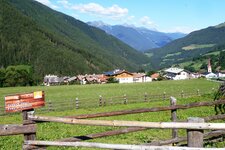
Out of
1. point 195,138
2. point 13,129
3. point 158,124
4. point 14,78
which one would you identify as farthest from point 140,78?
point 195,138

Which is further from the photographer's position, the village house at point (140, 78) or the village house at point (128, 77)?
the village house at point (140, 78)

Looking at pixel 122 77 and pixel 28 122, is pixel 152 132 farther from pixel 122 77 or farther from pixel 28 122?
pixel 122 77

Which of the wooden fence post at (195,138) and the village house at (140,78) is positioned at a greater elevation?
the village house at (140,78)

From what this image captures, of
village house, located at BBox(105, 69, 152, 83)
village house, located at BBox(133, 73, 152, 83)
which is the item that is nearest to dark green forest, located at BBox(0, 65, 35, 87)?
village house, located at BBox(105, 69, 152, 83)

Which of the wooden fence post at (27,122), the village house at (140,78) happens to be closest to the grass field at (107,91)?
the wooden fence post at (27,122)

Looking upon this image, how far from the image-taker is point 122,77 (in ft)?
547

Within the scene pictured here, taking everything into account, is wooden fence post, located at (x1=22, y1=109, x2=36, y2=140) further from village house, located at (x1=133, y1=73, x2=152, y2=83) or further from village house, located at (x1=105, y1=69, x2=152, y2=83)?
village house, located at (x1=133, y1=73, x2=152, y2=83)

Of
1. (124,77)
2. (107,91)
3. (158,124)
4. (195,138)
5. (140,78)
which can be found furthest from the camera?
(140,78)

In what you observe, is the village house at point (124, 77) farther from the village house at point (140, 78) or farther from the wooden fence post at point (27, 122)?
the wooden fence post at point (27, 122)

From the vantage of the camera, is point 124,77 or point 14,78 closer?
point 14,78

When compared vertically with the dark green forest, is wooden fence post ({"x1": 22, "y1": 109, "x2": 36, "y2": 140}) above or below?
below

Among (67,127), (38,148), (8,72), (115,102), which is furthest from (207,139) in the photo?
(8,72)

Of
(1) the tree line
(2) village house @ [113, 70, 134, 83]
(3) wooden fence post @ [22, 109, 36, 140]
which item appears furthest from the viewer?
(2) village house @ [113, 70, 134, 83]

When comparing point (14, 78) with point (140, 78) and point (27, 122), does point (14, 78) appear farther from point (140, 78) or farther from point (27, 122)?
point (27, 122)
